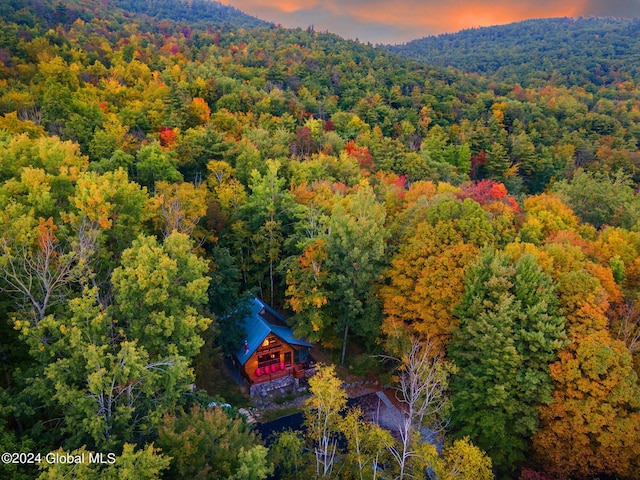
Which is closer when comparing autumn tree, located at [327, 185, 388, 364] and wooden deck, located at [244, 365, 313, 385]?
autumn tree, located at [327, 185, 388, 364]

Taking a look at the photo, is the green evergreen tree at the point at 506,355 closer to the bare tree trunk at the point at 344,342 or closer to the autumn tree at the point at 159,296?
the bare tree trunk at the point at 344,342

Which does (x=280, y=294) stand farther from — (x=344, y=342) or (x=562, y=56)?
(x=562, y=56)

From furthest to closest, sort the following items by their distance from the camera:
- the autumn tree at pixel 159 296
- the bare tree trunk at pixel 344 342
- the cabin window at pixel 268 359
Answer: the bare tree trunk at pixel 344 342
the cabin window at pixel 268 359
the autumn tree at pixel 159 296

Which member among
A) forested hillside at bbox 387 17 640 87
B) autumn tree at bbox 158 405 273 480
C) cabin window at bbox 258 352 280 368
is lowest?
cabin window at bbox 258 352 280 368

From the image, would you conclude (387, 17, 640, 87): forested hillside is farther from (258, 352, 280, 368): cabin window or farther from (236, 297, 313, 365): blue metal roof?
(258, 352, 280, 368): cabin window

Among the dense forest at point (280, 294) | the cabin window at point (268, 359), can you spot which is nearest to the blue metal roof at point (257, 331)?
the dense forest at point (280, 294)

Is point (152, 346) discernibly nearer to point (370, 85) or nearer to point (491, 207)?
point (491, 207)

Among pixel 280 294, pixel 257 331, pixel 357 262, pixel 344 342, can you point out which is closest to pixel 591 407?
pixel 357 262

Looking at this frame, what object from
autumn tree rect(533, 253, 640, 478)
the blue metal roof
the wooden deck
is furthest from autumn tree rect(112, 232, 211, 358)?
autumn tree rect(533, 253, 640, 478)

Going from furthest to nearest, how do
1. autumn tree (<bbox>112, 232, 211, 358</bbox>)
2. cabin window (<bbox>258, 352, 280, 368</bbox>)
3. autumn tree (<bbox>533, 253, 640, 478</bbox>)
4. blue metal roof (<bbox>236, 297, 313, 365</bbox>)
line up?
cabin window (<bbox>258, 352, 280, 368</bbox>)
blue metal roof (<bbox>236, 297, 313, 365</bbox>)
autumn tree (<bbox>533, 253, 640, 478</bbox>)
autumn tree (<bbox>112, 232, 211, 358</bbox>)
